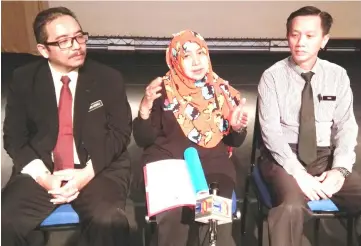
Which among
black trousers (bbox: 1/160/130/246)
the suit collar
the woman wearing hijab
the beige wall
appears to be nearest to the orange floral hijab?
the woman wearing hijab

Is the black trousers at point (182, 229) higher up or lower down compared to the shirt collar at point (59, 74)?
lower down

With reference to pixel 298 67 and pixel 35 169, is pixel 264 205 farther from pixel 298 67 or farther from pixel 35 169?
pixel 35 169

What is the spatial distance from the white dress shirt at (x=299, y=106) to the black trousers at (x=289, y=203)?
10cm

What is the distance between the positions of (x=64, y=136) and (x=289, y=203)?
981 mm

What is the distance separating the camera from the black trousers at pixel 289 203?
2.05m

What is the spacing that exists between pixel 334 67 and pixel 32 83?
4.37ft

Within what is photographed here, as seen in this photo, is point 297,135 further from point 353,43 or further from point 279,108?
point 353,43

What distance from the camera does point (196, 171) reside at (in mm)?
2021

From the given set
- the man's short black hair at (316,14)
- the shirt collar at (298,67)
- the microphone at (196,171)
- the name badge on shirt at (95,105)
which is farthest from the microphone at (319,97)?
the name badge on shirt at (95,105)

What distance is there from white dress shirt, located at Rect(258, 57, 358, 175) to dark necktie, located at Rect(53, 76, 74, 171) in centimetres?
84

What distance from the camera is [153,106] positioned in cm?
232

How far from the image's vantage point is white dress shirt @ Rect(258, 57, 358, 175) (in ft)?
7.38

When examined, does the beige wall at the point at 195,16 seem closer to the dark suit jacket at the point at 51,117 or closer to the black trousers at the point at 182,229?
the dark suit jacket at the point at 51,117

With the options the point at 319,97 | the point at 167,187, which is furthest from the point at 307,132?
the point at 167,187
